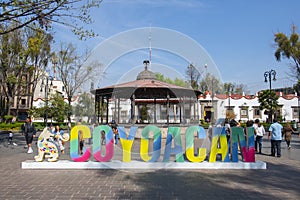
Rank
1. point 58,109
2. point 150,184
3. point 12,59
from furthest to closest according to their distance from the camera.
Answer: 1. point 58,109
2. point 12,59
3. point 150,184

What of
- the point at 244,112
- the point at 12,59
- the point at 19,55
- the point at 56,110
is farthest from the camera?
the point at 244,112

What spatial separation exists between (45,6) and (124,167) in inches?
355

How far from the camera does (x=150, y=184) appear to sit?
6426 millimetres

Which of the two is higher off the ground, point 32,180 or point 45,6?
point 45,6

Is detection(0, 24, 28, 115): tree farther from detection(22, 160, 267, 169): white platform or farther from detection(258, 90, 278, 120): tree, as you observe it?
detection(258, 90, 278, 120): tree

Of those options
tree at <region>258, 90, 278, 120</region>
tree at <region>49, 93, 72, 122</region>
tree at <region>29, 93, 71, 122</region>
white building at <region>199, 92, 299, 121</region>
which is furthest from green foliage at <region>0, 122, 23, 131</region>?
tree at <region>258, 90, 278, 120</region>

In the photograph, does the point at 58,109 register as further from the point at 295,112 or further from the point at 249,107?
the point at 295,112

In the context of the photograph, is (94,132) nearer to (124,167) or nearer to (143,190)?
(124,167)

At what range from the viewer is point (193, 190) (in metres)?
5.91

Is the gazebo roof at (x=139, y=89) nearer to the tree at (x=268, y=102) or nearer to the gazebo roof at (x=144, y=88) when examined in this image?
the gazebo roof at (x=144, y=88)

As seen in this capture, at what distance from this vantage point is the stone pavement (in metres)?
5.55

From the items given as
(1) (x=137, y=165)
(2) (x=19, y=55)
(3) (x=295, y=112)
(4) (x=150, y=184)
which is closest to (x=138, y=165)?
(1) (x=137, y=165)

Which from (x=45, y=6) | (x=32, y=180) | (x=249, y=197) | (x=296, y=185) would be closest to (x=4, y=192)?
(x=32, y=180)

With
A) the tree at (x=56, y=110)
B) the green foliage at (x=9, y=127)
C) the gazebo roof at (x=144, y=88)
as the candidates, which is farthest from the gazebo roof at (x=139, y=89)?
the tree at (x=56, y=110)
